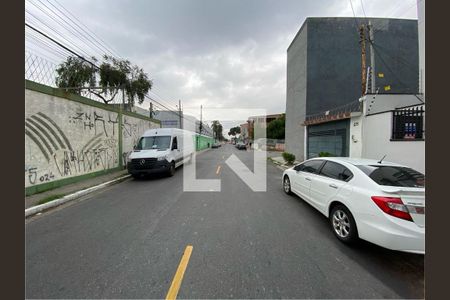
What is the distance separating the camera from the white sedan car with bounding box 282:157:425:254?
242 centimetres

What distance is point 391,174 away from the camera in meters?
3.17

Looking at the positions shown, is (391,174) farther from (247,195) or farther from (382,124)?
(382,124)

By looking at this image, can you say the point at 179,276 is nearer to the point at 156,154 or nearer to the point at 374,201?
the point at 374,201

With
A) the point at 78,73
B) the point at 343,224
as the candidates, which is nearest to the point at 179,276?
the point at 343,224

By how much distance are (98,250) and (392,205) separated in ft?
14.6

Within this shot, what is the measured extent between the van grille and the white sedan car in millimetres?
6437

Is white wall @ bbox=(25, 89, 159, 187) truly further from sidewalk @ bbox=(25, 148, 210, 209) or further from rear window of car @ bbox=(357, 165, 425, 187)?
rear window of car @ bbox=(357, 165, 425, 187)

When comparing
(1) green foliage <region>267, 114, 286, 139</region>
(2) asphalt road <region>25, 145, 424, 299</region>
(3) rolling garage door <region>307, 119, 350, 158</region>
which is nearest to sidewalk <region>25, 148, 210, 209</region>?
(2) asphalt road <region>25, 145, 424, 299</region>

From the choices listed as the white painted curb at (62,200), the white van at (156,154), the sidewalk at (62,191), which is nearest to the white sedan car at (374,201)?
the white van at (156,154)

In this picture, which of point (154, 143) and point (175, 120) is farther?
point (175, 120)

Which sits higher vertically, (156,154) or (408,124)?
(408,124)

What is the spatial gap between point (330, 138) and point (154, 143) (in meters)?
10.3

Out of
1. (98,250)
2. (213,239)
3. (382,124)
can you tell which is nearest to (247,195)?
(213,239)

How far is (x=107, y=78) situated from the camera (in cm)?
1664
